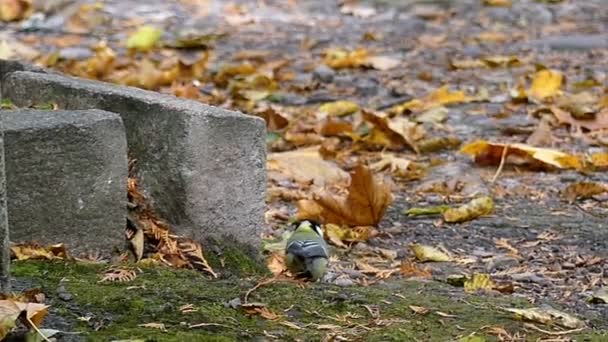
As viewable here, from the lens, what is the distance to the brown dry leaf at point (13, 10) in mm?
8242

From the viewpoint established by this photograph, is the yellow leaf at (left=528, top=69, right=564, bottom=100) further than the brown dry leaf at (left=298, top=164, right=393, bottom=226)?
Yes

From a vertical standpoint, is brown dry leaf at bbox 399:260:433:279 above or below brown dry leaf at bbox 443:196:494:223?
above

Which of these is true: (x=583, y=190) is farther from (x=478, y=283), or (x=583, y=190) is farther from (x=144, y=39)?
(x=144, y=39)

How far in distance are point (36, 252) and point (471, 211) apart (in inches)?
64.5

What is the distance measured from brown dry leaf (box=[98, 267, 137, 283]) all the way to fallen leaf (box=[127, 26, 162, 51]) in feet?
16.6

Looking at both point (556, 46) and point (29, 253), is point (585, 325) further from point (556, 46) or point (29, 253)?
point (556, 46)

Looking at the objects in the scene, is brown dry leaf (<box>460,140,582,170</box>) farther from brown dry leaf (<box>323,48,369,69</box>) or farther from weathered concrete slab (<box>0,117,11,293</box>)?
weathered concrete slab (<box>0,117,11,293</box>)

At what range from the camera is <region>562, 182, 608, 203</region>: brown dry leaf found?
12.7ft

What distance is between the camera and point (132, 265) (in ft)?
7.97

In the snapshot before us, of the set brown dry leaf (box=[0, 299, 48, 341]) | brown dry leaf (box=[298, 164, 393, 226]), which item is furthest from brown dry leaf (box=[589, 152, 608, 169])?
brown dry leaf (box=[0, 299, 48, 341])

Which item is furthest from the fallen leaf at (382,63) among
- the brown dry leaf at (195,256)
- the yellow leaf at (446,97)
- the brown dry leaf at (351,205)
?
the brown dry leaf at (195,256)

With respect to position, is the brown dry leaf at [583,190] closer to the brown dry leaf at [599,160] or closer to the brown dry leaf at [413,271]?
the brown dry leaf at [599,160]

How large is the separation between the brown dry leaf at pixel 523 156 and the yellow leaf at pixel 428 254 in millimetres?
1136

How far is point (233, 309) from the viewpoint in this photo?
2.19 metres
